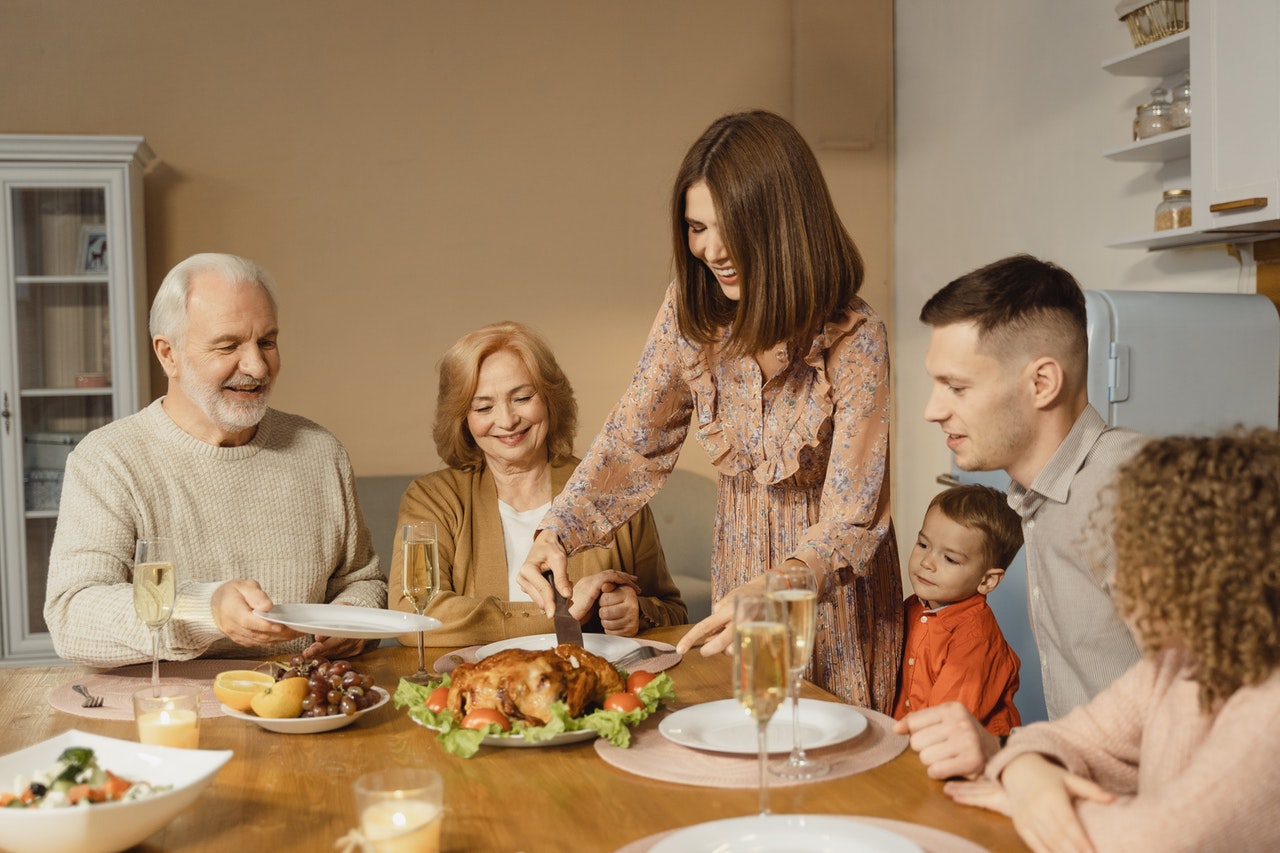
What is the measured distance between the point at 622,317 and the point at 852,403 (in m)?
3.25

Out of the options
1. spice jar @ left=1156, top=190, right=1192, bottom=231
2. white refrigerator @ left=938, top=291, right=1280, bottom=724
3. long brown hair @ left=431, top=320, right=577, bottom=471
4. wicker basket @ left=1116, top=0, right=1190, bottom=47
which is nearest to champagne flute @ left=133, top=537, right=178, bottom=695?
long brown hair @ left=431, top=320, right=577, bottom=471

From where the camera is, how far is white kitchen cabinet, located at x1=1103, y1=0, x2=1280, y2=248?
8.08 ft

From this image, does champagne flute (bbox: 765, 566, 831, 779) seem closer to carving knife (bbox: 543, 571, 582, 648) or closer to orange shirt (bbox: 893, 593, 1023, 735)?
carving knife (bbox: 543, 571, 582, 648)

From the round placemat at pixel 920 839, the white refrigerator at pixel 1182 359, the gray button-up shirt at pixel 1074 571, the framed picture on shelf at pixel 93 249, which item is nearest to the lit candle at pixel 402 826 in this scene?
the round placemat at pixel 920 839

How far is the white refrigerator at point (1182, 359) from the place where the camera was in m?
2.78

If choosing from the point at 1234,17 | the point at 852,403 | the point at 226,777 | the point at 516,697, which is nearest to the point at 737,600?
the point at 516,697

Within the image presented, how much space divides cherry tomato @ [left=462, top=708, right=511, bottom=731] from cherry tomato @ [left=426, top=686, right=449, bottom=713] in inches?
3.5

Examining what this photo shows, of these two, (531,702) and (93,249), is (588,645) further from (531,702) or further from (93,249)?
(93,249)

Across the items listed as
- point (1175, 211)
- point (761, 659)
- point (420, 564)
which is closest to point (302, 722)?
point (420, 564)

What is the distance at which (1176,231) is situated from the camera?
2.85 m

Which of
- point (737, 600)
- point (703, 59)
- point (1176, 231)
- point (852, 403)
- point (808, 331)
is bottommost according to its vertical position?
point (737, 600)

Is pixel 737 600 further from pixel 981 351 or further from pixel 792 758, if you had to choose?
pixel 981 351

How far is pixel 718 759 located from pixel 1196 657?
545 millimetres

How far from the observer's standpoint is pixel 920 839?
43.3 inches
